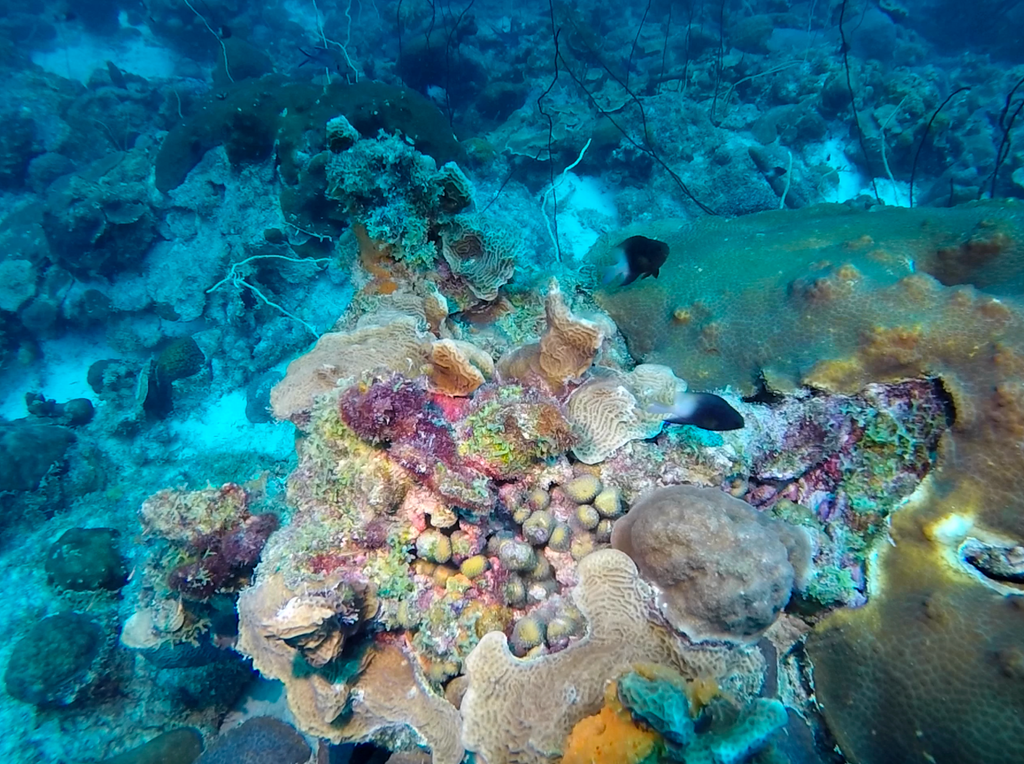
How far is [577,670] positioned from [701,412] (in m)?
1.39

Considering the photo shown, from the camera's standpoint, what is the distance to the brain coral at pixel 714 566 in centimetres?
208

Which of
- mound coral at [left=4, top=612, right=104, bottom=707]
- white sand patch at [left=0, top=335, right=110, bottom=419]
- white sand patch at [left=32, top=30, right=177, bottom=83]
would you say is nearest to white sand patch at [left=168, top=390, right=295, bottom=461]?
white sand patch at [left=0, top=335, right=110, bottom=419]

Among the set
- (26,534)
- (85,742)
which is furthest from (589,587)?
(26,534)

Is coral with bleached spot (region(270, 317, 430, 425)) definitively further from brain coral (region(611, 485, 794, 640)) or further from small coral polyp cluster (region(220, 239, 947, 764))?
brain coral (region(611, 485, 794, 640))

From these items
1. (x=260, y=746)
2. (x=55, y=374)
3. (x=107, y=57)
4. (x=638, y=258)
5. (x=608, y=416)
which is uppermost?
(x=107, y=57)

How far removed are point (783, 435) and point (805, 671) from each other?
1188 millimetres

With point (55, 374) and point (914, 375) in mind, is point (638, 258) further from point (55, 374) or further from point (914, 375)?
point (55, 374)

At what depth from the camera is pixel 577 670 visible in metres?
2.14

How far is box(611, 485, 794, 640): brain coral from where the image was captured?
208cm

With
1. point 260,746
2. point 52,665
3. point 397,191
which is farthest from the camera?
point 52,665

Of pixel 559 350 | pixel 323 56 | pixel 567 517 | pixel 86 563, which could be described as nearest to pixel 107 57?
pixel 323 56

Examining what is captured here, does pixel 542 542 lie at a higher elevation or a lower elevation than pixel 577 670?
higher

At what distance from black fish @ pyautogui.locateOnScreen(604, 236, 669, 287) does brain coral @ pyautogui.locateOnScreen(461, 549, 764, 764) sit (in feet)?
7.27

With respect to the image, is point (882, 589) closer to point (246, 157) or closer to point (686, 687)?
point (686, 687)
